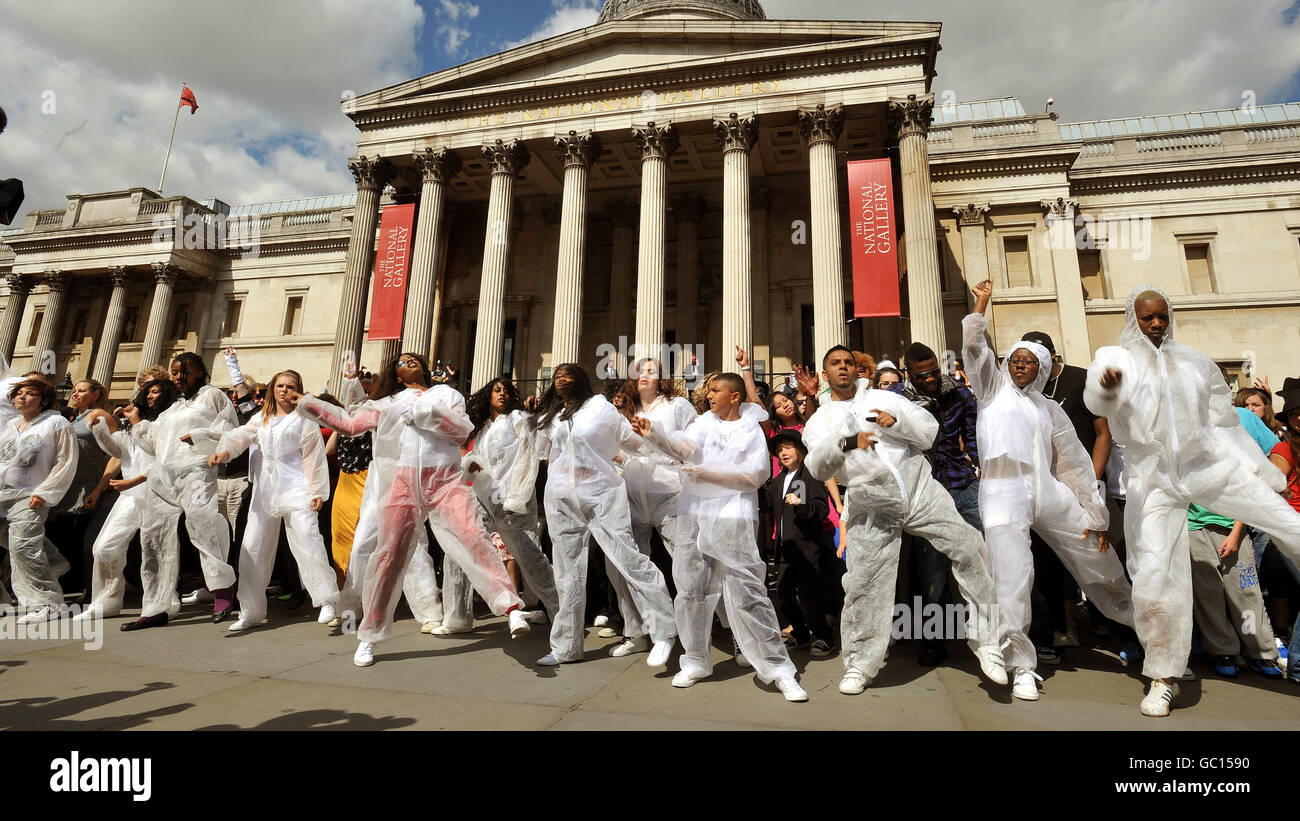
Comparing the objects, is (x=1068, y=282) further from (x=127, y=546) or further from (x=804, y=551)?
(x=127, y=546)

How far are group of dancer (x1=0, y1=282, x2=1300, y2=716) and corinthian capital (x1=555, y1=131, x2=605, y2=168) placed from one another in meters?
15.1

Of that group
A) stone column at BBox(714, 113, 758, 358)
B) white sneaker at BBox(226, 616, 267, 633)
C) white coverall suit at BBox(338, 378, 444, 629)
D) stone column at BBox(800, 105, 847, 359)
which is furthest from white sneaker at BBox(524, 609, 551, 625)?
stone column at BBox(800, 105, 847, 359)

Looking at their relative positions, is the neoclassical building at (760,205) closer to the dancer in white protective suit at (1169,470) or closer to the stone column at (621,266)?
the stone column at (621,266)

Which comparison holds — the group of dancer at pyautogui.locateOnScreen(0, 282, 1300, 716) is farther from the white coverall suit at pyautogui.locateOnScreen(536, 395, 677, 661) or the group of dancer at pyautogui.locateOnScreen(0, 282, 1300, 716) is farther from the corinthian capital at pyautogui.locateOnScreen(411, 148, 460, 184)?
the corinthian capital at pyautogui.locateOnScreen(411, 148, 460, 184)

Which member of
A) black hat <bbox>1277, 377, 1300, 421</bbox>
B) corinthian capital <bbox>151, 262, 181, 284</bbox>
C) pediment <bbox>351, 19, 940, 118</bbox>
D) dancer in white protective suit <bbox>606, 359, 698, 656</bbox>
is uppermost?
pediment <bbox>351, 19, 940, 118</bbox>

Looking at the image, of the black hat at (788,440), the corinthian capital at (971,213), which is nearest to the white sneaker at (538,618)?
the black hat at (788,440)

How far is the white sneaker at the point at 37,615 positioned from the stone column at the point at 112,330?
98.3ft

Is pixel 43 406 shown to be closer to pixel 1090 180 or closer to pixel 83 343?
pixel 1090 180

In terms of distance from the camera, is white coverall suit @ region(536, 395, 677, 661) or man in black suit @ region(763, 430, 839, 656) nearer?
white coverall suit @ region(536, 395, 677, 661)

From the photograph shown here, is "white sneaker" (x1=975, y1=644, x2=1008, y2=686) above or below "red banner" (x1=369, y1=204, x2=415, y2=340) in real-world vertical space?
below

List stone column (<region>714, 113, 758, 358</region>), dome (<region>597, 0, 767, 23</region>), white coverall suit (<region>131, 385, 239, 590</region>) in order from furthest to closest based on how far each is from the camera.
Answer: dome (<region>597, 0, 767, 23</region>) → stone column (<region>714, 113, 758, 358</region>) → white coverall suit (<region>131, 385, 239, 590</region>)

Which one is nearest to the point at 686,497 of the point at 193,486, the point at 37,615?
the point at 193,486

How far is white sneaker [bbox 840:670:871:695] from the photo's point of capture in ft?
11.5

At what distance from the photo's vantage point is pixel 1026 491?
12.3 ft
